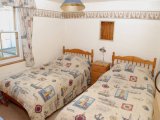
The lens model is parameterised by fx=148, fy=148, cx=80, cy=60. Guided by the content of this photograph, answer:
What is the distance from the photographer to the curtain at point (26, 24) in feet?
9.80

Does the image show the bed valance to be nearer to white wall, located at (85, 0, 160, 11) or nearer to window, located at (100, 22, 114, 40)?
white wall, located at (85, 0, 160, 11)

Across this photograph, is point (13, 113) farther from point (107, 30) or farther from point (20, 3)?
point (107, 30)

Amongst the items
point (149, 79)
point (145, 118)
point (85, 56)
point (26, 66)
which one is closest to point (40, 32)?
point (26, 66)

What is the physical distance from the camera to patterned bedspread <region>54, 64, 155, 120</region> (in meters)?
1.81

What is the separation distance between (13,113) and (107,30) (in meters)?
2.68

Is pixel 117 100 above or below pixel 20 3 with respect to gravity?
below

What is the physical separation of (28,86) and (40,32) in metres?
1.55

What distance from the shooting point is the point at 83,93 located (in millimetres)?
2330

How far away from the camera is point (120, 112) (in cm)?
184

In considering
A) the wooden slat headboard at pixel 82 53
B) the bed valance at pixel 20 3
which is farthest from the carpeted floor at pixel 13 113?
the bed valance at pixel 20 3

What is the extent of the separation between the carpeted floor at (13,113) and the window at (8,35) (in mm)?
929

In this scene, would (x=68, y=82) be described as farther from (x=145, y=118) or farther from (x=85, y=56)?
(x=145, y=118)

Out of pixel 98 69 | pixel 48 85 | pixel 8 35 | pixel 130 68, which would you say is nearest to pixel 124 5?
pixel 130 68

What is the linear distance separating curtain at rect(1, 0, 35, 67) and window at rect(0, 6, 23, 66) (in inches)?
5.3
